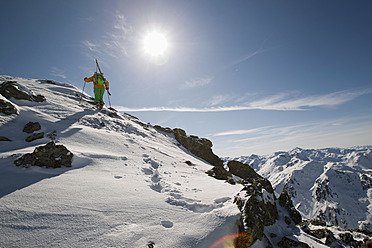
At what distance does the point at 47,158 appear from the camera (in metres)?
6.99

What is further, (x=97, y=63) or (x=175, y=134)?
(x=175, y=134)

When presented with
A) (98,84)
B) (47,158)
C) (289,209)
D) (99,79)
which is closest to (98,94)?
(98,84)

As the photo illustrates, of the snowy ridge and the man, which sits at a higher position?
the man

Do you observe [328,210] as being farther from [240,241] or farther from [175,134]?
[240,241]

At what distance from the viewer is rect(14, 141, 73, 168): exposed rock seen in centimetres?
659

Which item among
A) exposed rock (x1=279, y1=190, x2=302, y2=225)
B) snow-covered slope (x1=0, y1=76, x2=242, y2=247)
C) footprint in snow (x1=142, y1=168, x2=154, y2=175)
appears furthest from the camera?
exposed rock (x1=279, y1=190, x2=302, y2=225)

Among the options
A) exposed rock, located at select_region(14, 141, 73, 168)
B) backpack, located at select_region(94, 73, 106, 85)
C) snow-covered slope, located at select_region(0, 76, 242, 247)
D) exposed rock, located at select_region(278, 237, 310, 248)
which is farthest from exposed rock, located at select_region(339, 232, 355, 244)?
backpack, located at select_region(94, 73, 106, 85)

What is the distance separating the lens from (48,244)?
124 inches

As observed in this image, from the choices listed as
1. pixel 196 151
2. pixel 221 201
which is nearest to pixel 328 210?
pixel 196 151

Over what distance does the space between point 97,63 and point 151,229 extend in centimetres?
2346

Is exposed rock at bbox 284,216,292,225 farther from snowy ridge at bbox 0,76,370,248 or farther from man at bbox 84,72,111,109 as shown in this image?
man at bbox 84,72,111,109

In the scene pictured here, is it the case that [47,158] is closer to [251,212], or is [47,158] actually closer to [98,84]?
[251,212]

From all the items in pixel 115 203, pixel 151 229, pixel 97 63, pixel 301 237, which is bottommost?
pixel 301 237

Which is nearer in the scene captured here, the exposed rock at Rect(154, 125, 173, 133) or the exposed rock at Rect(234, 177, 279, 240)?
the exposed rock at Rect(234, 177, 279, 240)
